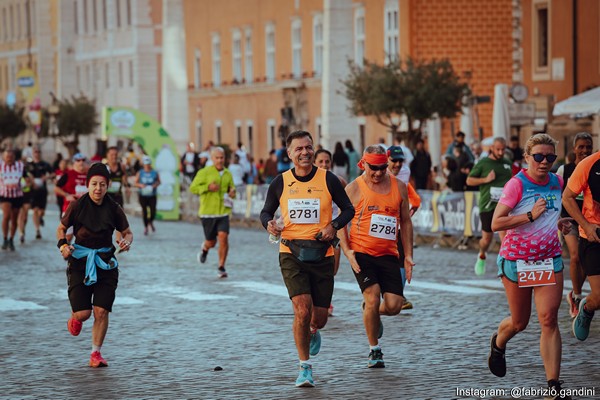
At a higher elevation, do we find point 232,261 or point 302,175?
point 302,175

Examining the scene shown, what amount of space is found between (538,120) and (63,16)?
5379cm

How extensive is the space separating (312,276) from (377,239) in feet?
3.65

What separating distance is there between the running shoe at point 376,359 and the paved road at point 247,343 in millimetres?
82

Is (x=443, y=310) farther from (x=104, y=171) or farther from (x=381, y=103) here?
(x=381, y=103)

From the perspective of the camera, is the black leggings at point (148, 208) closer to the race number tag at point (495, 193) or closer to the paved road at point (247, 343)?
the paved road at point (247, 343)

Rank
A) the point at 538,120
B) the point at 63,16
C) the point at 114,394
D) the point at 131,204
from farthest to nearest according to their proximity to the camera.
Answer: the point at 63,16, the point at 131,204, the point at 538,120, the point at 114,394

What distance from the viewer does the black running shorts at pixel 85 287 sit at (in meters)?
13.6

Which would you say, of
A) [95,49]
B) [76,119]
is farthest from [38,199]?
[95,49]

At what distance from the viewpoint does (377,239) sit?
43.8 ft

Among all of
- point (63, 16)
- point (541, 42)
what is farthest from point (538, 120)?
point (63, 16)

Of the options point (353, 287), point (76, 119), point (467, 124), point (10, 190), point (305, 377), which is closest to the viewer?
point (305, 377)

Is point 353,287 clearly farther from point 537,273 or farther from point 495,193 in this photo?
point 537,273

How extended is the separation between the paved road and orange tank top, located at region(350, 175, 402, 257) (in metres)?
0.88

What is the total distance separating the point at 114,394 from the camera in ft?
38.7
